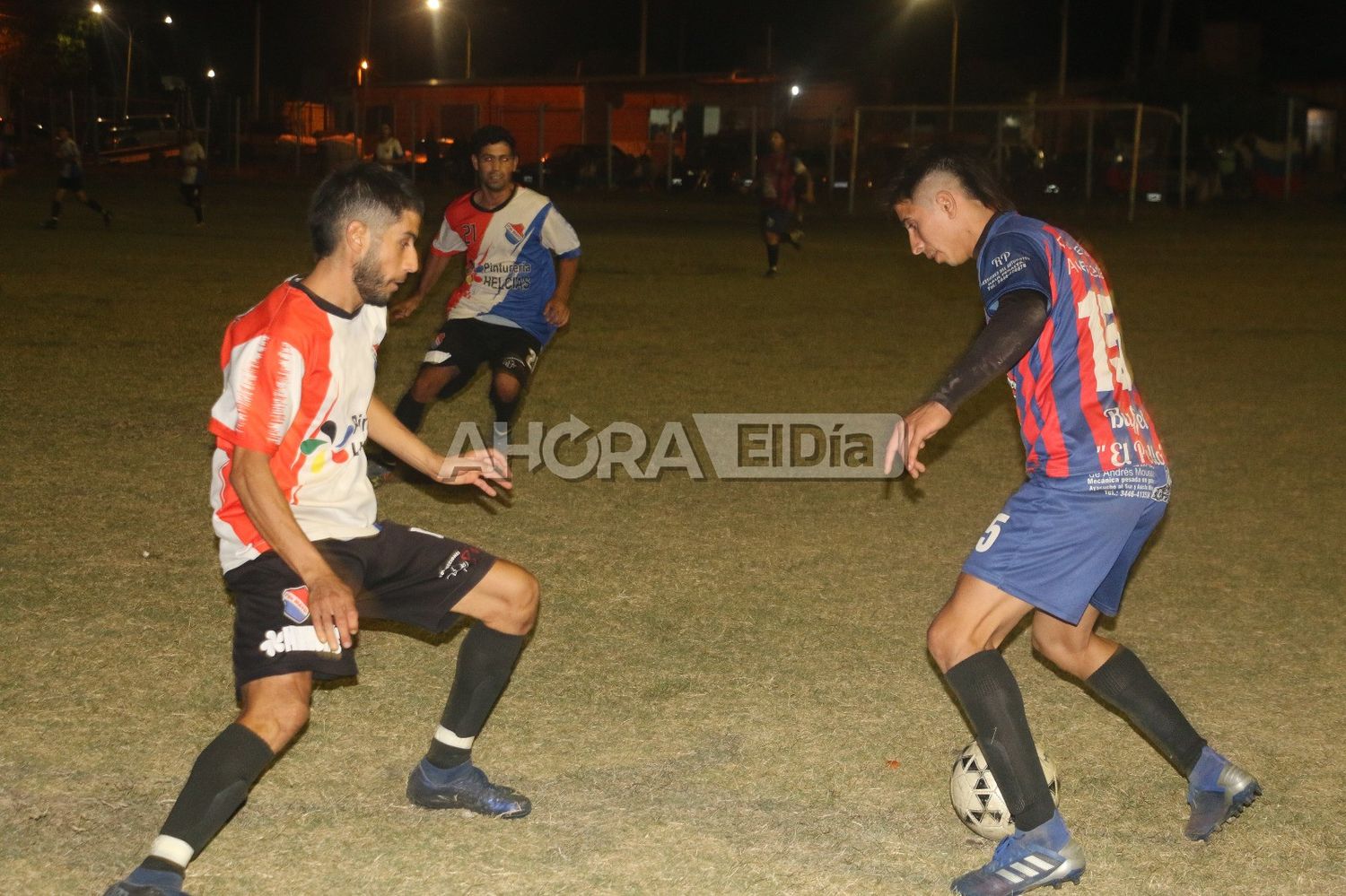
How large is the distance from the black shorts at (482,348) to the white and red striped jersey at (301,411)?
4305mm

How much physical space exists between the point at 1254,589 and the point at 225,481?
4612mm

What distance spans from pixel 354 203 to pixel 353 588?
0.95m

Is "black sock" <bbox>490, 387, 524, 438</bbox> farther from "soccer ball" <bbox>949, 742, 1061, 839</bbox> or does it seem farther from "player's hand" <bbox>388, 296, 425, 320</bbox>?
"soccer ball" <bbox>949, 742, 1061, 839</bbox>

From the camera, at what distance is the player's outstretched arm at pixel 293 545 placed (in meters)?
3.17

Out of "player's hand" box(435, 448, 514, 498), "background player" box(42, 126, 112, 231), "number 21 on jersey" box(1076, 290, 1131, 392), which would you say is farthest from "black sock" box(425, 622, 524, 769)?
"background player" box(42, 126, 112, 231)

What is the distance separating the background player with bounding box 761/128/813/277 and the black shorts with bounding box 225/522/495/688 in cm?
1643

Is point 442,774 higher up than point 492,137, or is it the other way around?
point 492,137

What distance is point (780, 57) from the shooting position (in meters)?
76.4

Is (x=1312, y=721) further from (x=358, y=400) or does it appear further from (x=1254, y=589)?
(x=358, y=400)

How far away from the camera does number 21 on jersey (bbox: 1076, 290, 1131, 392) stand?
11.5 feet

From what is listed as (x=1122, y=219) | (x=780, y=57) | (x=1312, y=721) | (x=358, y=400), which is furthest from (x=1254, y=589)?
(x=780, y=57)

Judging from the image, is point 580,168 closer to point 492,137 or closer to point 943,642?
point 492,137

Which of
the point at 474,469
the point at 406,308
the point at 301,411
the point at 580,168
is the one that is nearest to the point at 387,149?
the point at 580,168

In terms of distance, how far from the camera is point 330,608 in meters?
3.16
